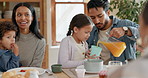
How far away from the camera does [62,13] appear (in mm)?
4363

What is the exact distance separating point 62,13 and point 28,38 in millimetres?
2245

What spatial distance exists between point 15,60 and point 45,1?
2190mm

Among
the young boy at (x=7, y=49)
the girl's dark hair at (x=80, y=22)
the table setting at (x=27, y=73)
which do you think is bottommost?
the table setting at (x=27, y=73)

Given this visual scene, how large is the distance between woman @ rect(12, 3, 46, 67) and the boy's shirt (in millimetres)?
314

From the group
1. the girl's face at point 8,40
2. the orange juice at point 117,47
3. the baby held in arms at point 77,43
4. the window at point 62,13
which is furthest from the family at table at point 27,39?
the window at point 62,13

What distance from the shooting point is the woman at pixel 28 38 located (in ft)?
6.95

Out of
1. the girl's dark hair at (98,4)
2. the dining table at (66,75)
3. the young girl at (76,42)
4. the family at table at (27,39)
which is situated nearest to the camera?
the dining table at (66,75)

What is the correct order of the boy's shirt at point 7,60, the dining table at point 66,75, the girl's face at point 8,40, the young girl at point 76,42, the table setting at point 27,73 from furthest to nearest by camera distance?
1. the young girl at point 76,42
2. the girl's face at point 8,40
3. the boy's shirt at point 7,60
4. the dining table at point 66,75
5. the table setting at point 27,73

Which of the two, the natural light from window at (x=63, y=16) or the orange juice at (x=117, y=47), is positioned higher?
the natural light from window at (x=63, y=16)

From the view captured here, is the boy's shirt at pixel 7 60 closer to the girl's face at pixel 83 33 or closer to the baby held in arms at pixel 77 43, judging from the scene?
the baby held in arms at pixel 77 43

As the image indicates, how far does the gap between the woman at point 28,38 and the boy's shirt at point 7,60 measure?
12.4 inches

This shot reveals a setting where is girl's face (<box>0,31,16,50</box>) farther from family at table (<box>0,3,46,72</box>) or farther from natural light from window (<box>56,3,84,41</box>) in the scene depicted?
natural light from window (<box>56,3,84,41</box>)

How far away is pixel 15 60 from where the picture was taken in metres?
1.76

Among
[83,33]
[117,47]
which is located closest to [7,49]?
[83,33]
